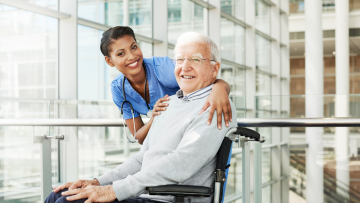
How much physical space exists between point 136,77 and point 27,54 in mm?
3081

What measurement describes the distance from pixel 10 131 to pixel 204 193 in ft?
8.11

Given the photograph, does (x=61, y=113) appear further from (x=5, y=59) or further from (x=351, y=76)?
→ (x=351, y=76)

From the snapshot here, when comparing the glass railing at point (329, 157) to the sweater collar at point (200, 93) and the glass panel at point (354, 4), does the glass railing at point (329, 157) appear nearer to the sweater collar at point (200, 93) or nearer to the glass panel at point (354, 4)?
the sweater collar at point (200, 93)

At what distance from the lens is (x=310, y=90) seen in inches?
356

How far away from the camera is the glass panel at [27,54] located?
4.21 meters

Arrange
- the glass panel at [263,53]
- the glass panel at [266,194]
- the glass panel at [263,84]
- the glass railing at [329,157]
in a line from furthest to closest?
the glass panel at [263,53] < the glass panel at [263,84] < the glass railing at [329,157] < the glass panel at [266,194]

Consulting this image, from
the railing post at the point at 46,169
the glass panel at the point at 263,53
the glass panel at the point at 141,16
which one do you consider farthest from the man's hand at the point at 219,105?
the glass panel at the point at 263,53

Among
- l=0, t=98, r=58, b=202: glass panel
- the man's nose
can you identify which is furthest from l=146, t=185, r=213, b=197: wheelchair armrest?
l=0, t=98, r=58, b=202: glass panel

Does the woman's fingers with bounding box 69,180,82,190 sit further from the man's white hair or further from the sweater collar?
the man's white hair

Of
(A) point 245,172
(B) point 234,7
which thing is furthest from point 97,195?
(B) point 234,7

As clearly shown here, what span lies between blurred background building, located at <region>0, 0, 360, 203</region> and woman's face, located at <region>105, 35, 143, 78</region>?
2.04 ft

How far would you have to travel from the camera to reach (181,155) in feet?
4.42

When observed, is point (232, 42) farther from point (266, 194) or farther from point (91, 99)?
point (266, 194)

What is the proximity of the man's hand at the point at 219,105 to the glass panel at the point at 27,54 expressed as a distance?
3.42 m
